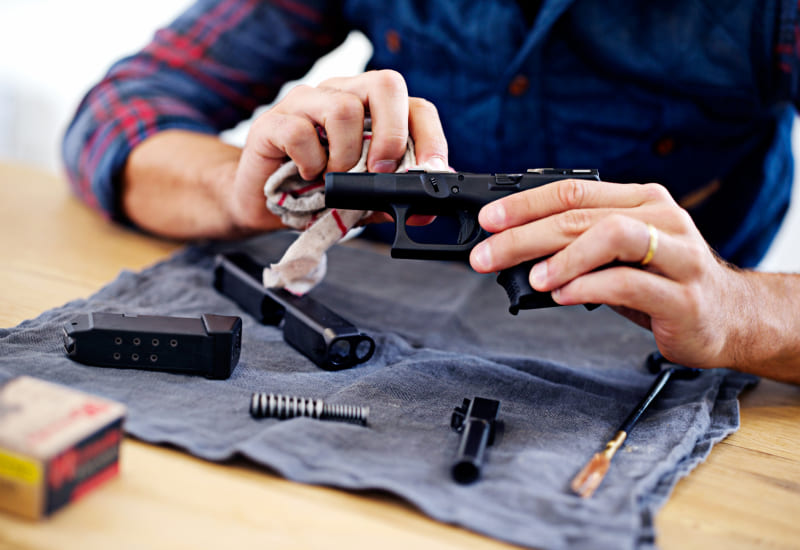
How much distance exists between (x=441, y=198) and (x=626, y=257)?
20 cm

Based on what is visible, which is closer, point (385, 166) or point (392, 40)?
point (385, 166)

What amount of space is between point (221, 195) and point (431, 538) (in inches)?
28.6

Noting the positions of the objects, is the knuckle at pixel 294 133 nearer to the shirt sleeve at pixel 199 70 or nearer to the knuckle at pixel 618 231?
the knuckle at pixel 618 231

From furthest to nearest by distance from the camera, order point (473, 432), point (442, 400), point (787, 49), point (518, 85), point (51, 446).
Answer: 1. point (518, 85)
2. point (787, 49)
3. point (442, 400)
4. point (473, 432)
5. point (51, 446)

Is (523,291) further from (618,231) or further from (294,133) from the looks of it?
(294,133)

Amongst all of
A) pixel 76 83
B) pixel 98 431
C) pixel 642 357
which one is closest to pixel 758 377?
pixel 642 357

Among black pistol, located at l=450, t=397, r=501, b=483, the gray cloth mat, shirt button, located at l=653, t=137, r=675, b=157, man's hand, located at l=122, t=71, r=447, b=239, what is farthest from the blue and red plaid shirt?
black pistol, located at l=450, t=397, r=501, b=483

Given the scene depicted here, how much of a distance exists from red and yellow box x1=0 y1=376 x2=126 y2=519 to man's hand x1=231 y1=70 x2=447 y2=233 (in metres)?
0.43

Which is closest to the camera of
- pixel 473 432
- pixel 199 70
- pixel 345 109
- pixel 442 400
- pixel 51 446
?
pixel 51 446

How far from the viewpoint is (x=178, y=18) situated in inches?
54.7

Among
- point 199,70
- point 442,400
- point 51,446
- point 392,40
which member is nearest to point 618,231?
point 442,400

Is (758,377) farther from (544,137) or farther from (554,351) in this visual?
(544,137)

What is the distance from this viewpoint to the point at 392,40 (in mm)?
1302

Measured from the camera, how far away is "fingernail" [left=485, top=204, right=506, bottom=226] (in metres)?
0.73
